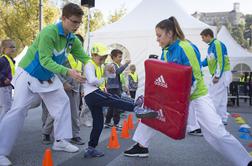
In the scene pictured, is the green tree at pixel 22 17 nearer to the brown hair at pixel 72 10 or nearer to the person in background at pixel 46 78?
the person in background at pixel 46 78

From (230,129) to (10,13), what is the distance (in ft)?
77.0

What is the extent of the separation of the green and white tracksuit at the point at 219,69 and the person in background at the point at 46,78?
3.44 m

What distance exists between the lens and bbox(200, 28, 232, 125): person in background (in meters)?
6.80

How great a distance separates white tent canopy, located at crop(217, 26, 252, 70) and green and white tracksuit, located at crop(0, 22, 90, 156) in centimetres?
1406

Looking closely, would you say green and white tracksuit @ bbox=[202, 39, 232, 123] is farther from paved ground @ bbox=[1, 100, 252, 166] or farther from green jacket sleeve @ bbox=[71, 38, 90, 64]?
green jacket sleeve @ bbox=[71, 38, 90, 64]

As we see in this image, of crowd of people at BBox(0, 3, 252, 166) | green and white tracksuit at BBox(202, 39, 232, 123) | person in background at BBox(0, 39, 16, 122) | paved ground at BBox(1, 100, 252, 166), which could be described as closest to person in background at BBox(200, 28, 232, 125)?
green and white tracksuit at BBox(202, 39, 232, 123)

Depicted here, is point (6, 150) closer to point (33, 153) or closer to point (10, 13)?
point (33, 153)

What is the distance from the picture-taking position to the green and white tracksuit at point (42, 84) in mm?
3906

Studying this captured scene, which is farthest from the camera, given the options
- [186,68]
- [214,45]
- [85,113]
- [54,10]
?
[54,10]

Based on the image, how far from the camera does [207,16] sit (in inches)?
6029

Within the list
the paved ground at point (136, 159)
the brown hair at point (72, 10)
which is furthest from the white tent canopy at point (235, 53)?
the brown hair at point (72, 10)

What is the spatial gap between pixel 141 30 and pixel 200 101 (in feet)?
32.8

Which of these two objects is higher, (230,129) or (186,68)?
(186,68)

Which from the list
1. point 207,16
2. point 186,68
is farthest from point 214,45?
point 207,16
